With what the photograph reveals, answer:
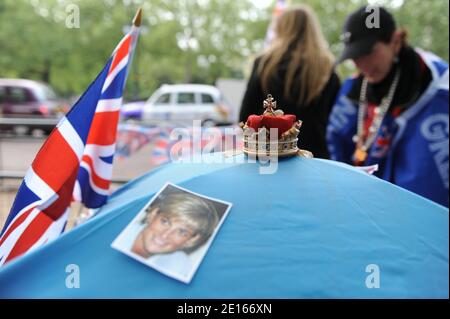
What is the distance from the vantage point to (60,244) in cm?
98

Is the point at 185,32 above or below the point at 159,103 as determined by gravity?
above

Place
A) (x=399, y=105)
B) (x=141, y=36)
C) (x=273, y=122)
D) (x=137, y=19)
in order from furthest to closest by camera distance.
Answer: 1. (x=141, y=36)
2. (x=399, y=105)
3. (x=137, y=19)
4. (x=273, y=122)

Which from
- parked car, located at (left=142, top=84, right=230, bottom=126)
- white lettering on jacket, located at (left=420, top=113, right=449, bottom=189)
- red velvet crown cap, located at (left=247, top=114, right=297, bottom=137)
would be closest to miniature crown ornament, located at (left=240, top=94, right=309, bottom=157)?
red velvet crown cap, located at (left=247, top=114, right=297, bottom=137)

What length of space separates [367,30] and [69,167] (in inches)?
58.9

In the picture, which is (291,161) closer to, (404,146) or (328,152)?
(404,146)

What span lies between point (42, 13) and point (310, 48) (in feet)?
73.5

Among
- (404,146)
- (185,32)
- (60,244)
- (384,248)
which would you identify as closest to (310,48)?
(404,146)

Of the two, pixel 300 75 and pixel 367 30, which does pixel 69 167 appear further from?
pixel 367 30

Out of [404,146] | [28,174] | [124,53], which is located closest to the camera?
[28,174]

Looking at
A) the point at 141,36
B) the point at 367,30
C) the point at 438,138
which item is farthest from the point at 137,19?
the point at 141,36

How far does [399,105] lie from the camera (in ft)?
6.75

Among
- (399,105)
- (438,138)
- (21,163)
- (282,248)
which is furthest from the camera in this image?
(21,163)

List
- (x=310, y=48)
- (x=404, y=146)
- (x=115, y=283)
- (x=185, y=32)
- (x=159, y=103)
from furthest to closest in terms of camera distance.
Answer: (x=185, y=32) < (x=159, y=103) < (x=310, y=48) < (x=404, y=146) < (x=115, y=283)
